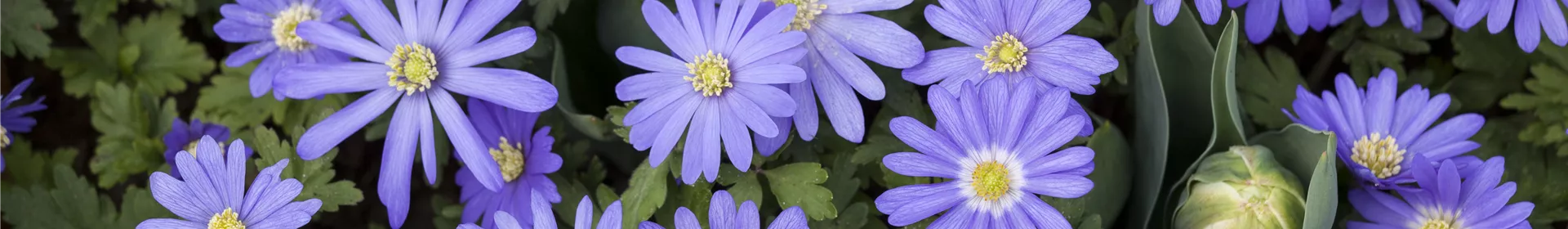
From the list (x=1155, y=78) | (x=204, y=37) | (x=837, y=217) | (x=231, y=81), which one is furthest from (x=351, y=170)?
(x=1155, y=78)

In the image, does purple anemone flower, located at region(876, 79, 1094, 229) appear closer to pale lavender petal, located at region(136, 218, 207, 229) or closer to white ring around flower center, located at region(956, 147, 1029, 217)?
white ring around flower center, located at region(956, 147, 1029, 217)

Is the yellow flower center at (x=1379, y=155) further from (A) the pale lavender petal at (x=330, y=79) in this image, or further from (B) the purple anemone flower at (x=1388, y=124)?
(A) the pale lavender petal at (x=330, y=79)

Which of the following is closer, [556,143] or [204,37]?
[556,143]

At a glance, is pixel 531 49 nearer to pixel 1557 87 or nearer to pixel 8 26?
pixel 8 26

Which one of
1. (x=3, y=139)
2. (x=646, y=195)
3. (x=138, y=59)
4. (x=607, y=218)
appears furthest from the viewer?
(x=138, y=59)

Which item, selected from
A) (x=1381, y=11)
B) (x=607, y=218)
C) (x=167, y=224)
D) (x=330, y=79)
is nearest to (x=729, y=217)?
(x=607, y=218)

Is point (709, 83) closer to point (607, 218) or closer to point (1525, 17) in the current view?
point (607, 218)

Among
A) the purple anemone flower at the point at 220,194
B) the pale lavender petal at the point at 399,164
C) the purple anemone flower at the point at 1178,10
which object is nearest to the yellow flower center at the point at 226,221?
the purple anemone flower at the point at 220,194
